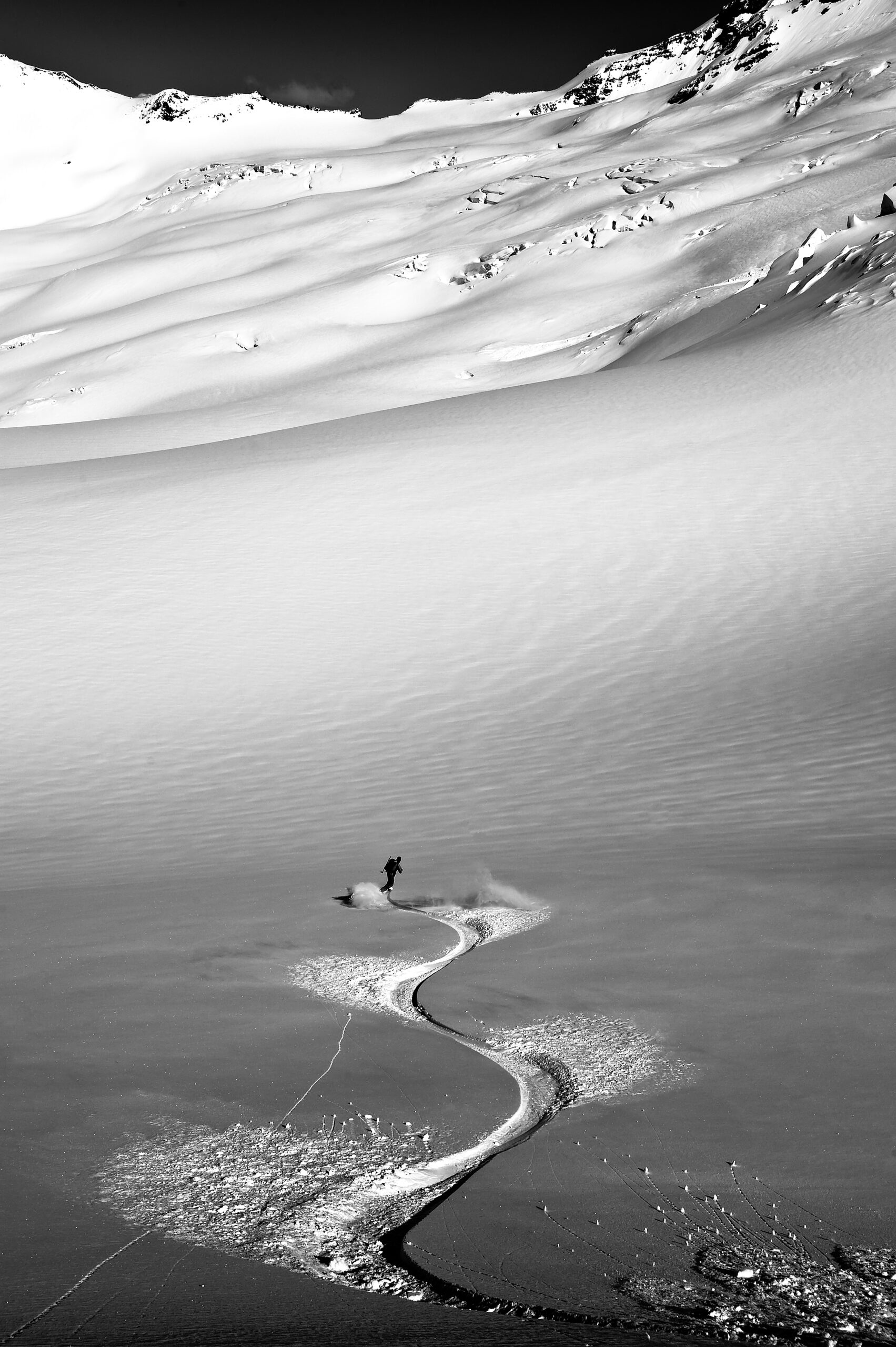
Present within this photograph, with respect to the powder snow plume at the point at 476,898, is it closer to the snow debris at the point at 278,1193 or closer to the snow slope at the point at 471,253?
the snow debris at the point at 278,1193

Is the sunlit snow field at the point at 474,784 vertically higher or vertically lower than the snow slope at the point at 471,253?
lower

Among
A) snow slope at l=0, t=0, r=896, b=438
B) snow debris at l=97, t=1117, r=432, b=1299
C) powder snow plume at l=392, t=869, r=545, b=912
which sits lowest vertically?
snow debris at l=97, t=1117, r=432, b=1299

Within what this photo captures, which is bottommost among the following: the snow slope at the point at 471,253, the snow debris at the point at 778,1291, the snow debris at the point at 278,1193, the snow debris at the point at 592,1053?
the snow debris at the point at 778,1291

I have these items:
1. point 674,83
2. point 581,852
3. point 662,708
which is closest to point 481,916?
point 581,852

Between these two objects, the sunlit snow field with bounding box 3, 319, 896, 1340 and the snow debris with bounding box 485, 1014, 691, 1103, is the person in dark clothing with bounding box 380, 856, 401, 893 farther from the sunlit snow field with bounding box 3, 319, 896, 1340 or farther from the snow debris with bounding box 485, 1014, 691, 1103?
the snow debris with bounding box 485, 1014, 691, 1103

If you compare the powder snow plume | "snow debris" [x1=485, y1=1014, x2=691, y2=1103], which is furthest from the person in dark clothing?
"snow debris" [x1=485, y1=1014, x2=691, y2=1103]

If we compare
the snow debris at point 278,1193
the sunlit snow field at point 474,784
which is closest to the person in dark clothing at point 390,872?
the sunlit snow field at point 474,784

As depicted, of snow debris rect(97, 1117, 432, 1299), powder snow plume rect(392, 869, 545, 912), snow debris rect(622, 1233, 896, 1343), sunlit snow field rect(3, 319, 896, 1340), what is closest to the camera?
snow debris rect(622, 1233, 896, 1343)

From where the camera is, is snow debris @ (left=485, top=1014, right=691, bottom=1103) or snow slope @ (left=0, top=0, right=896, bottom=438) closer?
snow debris @ (left=485, top=1014, right=691, bottom=1103)
